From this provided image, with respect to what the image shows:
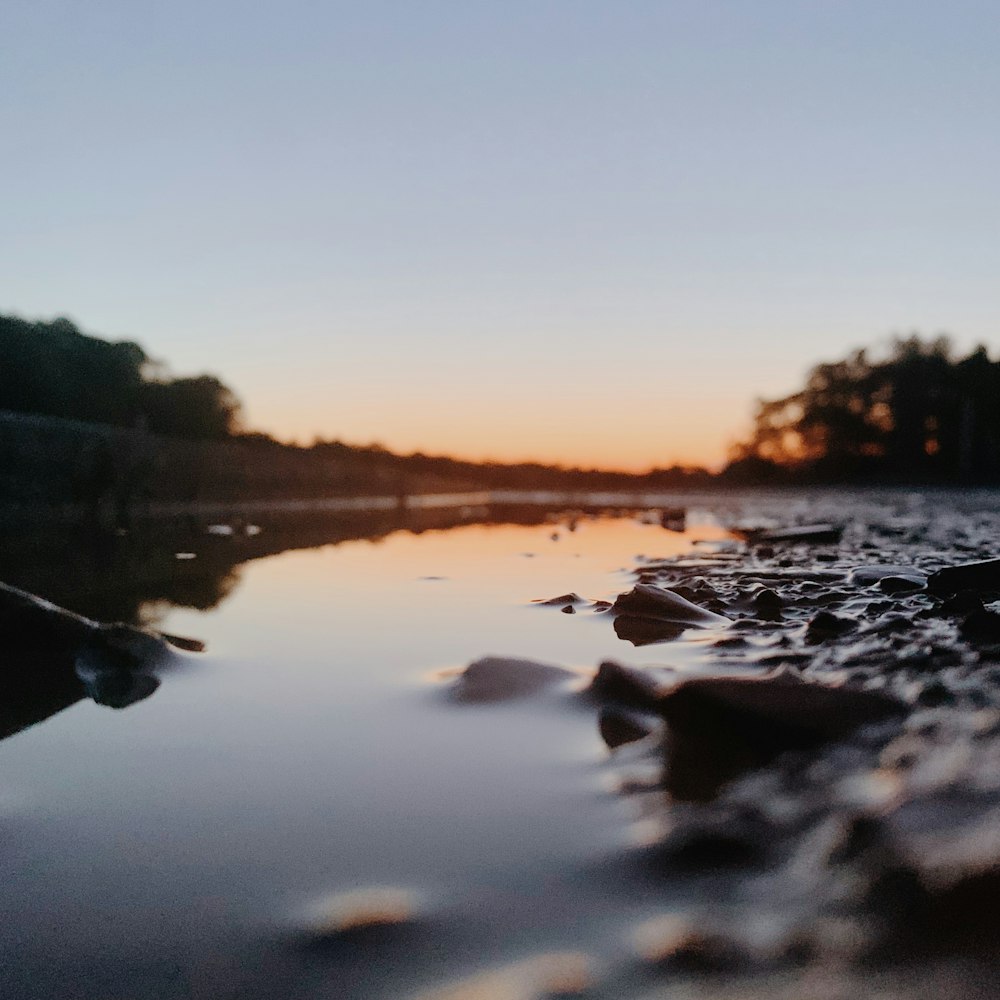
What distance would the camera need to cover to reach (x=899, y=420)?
42.2m

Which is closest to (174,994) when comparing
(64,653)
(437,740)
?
(437,740)

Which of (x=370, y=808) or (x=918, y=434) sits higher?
(x=918, y=434)

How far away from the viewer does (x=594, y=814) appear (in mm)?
1227

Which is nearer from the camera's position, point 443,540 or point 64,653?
point 64,653

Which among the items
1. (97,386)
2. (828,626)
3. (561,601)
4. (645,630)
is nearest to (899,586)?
(828,626)

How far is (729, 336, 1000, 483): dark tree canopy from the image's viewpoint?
38469 millimetres

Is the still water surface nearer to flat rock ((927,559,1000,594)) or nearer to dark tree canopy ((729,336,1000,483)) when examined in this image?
flat rock ((927,559,1000,594))

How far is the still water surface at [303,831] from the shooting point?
0.86 metres

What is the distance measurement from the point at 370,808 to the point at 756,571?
3545 millimetres

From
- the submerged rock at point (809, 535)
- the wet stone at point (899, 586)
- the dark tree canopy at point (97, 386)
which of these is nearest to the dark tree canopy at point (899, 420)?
the dark tree canopy at point (97, 386)

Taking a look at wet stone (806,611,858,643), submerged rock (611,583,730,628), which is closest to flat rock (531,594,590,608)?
submerged rock (611,583,730,628)

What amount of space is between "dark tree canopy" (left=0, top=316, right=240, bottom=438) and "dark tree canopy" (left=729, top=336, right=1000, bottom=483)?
1291 inches

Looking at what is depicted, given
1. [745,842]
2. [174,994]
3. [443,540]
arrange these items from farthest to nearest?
[443,540] < [745,842] < [174,994]

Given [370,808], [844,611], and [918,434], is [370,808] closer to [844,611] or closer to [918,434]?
[844,611]
